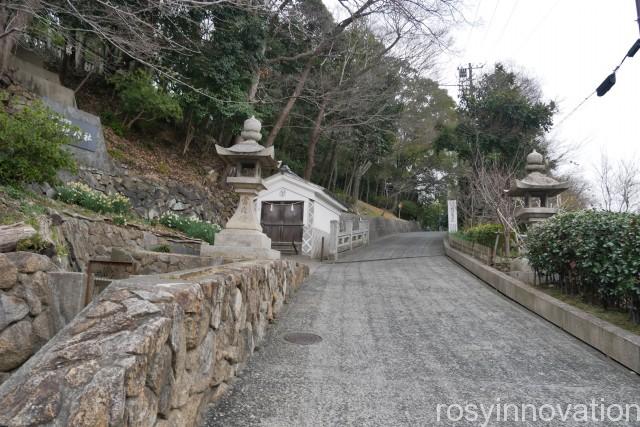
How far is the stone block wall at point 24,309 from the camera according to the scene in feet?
9.32

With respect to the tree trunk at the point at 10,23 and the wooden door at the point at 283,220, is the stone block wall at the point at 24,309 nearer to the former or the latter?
the tree trunk at the point at 10,23

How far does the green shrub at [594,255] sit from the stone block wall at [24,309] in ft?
18.8

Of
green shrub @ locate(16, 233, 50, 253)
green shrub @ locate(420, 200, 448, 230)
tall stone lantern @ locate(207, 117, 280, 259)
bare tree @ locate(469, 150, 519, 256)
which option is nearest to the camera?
green shrub @ locate(16, 233, 50, 253)

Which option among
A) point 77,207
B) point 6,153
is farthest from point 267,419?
point 77,207

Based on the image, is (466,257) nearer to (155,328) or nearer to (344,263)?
(344,263)

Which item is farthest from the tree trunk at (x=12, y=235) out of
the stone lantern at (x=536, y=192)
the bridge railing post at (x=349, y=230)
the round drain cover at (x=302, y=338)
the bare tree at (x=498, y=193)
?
the bridge railing post at (x=349, y=230)

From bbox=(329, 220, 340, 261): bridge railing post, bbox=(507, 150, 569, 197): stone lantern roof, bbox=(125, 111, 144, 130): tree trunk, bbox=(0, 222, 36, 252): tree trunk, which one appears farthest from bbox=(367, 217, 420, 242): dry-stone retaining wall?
bbox=(0, 222, 36, 252): tree trunk

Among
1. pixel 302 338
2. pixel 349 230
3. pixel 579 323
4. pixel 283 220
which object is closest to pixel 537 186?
pixel 579 323

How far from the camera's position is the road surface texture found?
9.82 feet

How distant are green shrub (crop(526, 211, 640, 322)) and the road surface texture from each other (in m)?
0.76

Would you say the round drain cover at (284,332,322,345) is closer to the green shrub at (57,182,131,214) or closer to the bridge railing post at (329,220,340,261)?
the green shrub at (57,182,131,214)

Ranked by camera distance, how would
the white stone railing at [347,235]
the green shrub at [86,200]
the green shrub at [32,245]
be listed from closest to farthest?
the green shrub at [32,245] → the green shrub at [86,200] → the white stone railing at [347,235]

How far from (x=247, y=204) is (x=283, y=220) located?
884 cm

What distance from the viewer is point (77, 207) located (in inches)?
317
